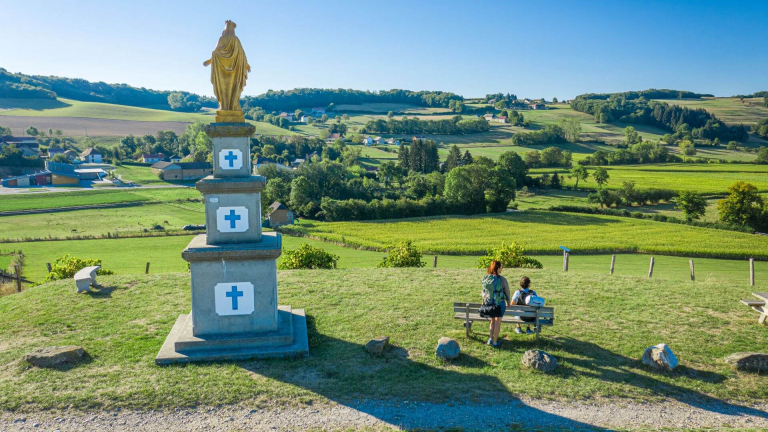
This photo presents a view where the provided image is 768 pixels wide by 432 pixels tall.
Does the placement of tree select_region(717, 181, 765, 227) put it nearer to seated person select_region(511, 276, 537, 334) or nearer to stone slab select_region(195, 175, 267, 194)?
seated person select_region(511, 276, 537, 334)

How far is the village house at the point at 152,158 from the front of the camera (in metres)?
103

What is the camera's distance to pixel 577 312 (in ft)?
48.2

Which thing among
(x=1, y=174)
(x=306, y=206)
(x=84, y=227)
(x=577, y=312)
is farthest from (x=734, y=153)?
(x=1, y=174)

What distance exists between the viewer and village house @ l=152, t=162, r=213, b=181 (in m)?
85.2

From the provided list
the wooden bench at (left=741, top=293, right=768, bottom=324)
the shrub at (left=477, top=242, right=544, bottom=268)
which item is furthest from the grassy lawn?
the shrub at (left=477, top=242, right=544, bottom=268)

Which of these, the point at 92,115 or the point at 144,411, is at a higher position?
the point at 92,115

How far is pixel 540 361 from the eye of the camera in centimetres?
1101

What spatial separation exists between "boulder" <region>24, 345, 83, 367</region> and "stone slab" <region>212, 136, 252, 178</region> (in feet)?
17.6

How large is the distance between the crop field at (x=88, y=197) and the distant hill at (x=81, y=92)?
108 metres

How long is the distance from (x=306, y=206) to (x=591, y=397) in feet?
170

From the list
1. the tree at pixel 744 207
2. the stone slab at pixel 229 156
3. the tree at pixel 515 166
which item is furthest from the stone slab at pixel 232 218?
the tree at pixel 515 166

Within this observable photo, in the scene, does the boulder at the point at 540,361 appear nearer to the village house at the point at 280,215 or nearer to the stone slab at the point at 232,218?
the stone slab at the point at 232,218

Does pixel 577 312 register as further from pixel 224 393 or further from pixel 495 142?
pixel 495 142

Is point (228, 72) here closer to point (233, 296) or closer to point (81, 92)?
point (233, 296)
